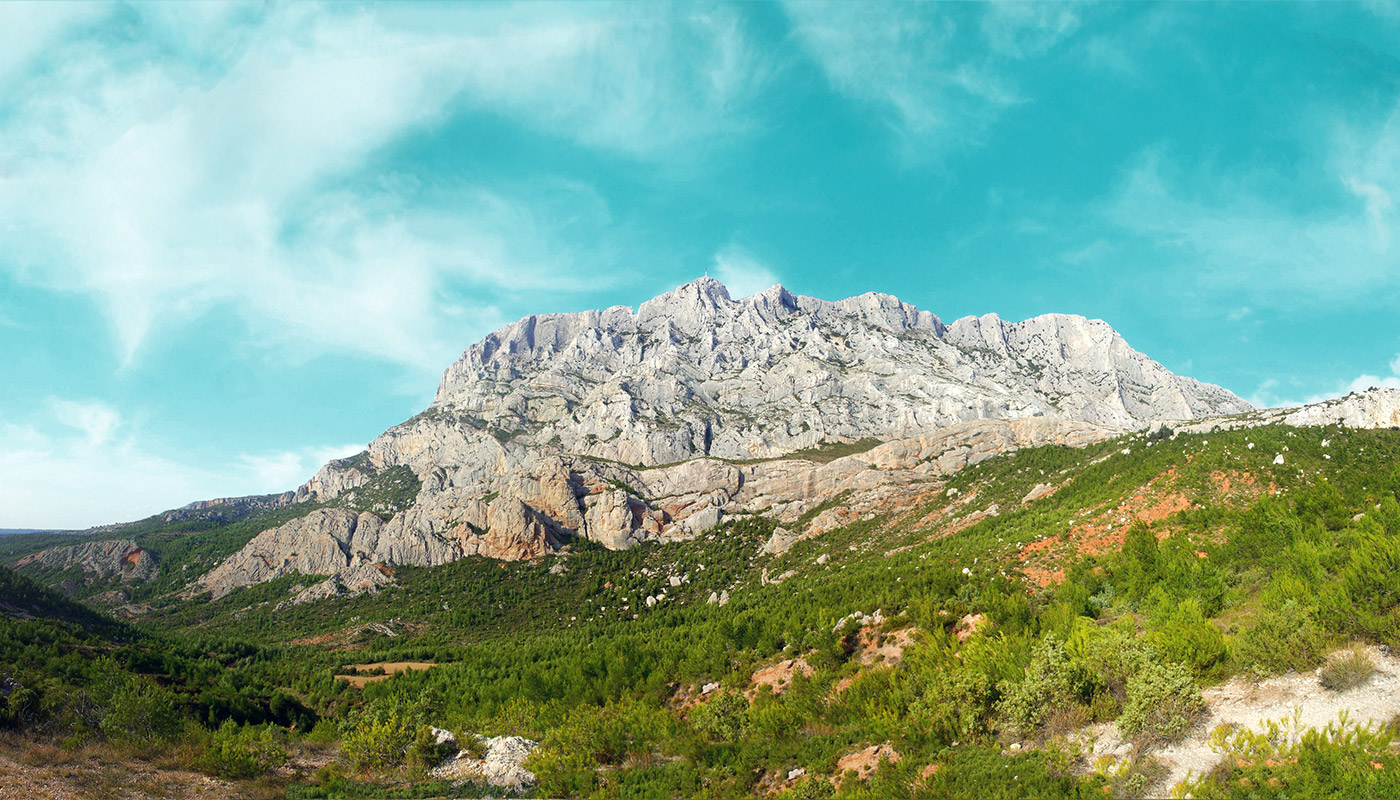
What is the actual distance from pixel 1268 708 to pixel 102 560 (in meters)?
160

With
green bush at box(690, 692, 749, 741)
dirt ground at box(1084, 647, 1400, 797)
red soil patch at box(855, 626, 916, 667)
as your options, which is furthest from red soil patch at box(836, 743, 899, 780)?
red soil patch at box(855, 626, 916, 667)

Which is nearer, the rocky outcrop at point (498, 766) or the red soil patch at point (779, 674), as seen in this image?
the rocky outcrop at point (498, 766)

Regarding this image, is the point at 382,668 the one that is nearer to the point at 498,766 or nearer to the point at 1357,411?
the point at 498,766

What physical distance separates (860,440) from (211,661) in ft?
405

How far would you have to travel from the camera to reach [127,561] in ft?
361

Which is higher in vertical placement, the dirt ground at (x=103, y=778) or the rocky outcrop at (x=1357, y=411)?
the rocky outcrop at (x=1357, y=411)

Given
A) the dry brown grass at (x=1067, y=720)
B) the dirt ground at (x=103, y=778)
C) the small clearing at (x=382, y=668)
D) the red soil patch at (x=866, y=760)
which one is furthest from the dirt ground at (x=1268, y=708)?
the small clearing at (x=382, y=668)

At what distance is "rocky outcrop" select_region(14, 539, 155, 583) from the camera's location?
348ft

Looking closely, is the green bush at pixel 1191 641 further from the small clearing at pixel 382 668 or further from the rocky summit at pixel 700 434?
the rocky summit at pixel 700 434

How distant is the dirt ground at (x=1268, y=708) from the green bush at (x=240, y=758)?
28.3 meters

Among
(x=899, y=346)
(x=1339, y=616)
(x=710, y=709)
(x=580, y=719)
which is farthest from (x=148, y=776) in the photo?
(x=899, y=346)

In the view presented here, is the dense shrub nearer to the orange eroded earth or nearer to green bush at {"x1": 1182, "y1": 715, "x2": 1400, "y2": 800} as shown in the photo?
green bush at {"x1": 1182, "y1": 715, "x2": 1400, "y2": 800}

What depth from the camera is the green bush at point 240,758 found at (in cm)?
2078

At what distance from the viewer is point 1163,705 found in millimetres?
15203
